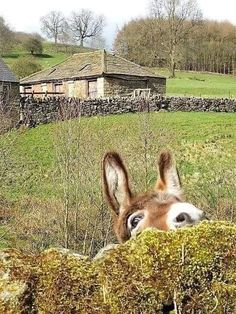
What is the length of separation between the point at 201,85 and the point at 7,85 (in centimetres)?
3173

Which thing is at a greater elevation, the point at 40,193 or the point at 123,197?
the point at 123,197

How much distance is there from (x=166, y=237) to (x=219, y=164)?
25886 mm

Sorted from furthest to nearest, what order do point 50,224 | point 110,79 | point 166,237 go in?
1. point 110,79
2. point 50,224
3. point 166,237

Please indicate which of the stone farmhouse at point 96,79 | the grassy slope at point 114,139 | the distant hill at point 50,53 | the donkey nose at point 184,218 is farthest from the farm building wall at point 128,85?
the donkey nose at point 184,218

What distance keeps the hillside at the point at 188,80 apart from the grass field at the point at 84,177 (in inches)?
915

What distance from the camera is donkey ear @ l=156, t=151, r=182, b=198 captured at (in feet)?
10.3

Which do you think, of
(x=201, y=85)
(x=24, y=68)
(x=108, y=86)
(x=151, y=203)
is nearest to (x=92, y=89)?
(x=108, y=86)

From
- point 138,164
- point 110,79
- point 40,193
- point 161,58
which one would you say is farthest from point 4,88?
point 161,58

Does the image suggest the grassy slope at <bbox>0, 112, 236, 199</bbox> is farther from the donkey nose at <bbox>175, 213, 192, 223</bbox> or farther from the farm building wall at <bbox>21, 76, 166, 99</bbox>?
the donkey nose at <bbox>175, 213, 192, 223</bbox>

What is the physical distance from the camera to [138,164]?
883 inches

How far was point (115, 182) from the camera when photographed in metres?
3.05

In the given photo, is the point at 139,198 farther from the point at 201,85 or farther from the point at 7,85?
the point at 201,85

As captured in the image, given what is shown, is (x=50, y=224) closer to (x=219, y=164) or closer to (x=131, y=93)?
(x=219, y=164)

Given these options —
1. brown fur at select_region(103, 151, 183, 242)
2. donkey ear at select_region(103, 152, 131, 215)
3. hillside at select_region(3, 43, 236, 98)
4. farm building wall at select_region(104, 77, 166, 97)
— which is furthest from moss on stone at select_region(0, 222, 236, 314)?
hillside at select_region(3, 43, 236, 98)
